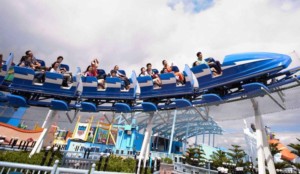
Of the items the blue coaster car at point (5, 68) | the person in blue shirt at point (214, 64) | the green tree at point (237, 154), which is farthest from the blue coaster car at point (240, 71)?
the green tree at point (237, 154)

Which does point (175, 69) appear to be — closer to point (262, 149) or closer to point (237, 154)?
point (262, 149)

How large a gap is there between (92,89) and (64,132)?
814 inches

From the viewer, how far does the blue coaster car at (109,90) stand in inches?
324

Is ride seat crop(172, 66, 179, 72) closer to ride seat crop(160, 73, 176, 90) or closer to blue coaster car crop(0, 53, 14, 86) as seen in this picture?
ride seat crop(160, 73, 176, 90)

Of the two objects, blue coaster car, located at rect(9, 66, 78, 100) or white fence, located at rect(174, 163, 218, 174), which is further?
white fence, located at rect(174, 163, 218, 174)

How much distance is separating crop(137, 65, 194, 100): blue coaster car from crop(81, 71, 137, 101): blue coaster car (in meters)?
0.58

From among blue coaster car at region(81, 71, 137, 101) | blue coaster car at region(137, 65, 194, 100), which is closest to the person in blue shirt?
blue coaster car at region(137, 65, 194, 100)

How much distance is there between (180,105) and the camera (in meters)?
6.99

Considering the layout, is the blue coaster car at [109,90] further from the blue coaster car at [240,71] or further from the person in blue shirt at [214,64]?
the person in blue shirt at [214,64]

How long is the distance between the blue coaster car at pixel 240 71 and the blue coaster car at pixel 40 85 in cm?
546

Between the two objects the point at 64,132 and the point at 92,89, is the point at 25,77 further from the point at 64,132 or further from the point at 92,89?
the point at 64,132

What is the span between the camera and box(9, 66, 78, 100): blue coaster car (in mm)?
8047

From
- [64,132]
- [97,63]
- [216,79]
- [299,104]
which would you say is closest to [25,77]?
[97,63]

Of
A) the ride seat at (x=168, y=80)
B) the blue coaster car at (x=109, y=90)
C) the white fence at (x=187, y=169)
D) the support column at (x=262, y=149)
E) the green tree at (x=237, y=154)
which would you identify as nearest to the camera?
the support column at (x=262, y=149)
